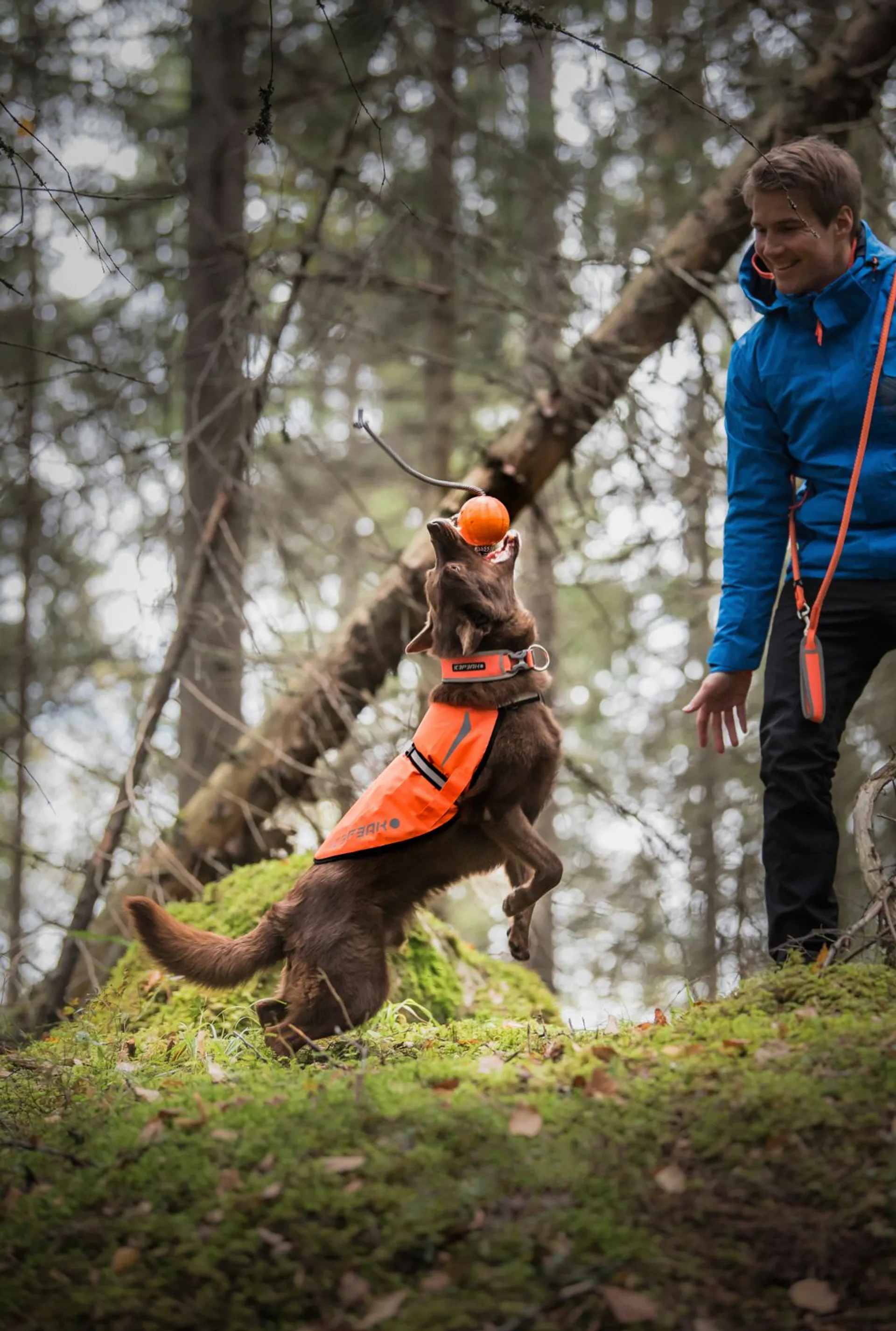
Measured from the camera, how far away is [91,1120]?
3354 millimetres

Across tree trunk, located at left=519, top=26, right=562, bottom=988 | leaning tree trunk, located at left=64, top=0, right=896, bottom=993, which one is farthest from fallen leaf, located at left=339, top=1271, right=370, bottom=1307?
tree trunk, located at left=519, top=26, right=562, bottom=988

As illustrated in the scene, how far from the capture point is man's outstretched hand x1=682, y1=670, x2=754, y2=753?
4355mm

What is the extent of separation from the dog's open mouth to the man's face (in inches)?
56.1

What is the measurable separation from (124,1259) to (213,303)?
702 cm

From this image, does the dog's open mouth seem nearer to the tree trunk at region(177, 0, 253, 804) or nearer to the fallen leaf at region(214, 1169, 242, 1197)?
the fallen leaf at region(214, 1169, 242, 1197)

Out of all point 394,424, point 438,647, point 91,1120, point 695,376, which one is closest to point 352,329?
point 695,376

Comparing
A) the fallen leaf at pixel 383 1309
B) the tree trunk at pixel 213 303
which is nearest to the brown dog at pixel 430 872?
the fallen leaf at pixel 383 1309

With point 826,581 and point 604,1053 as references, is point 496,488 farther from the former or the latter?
point 604,1053

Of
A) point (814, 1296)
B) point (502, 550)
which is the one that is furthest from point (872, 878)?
point (502, 550)

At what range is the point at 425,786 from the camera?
4.12 meters

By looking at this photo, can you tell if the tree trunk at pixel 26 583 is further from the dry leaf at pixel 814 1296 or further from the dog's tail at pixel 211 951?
the dry leaf at pixel 814 1296

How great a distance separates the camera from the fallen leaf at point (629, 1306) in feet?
7.35

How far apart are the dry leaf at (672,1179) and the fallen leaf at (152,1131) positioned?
1419 mm

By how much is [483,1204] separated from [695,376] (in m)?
7.08
